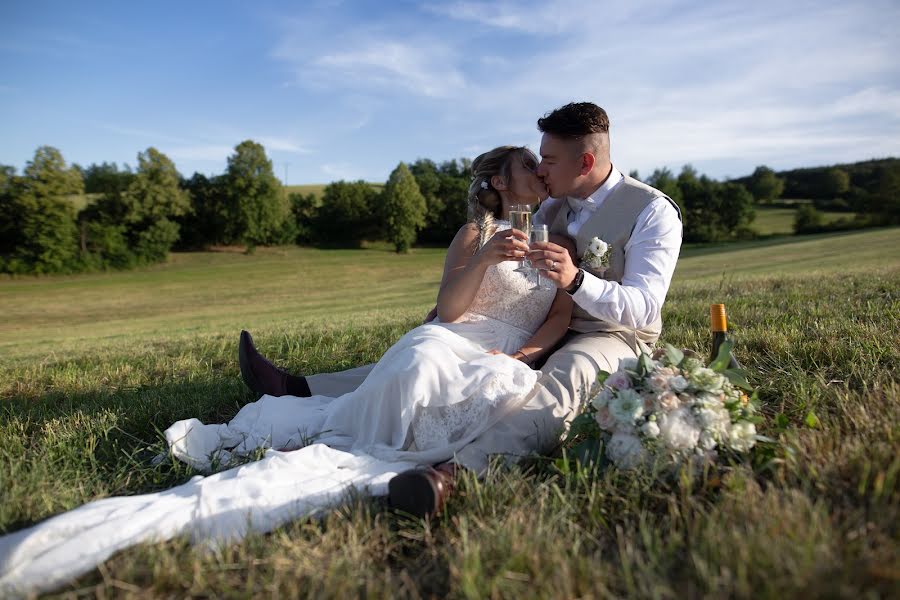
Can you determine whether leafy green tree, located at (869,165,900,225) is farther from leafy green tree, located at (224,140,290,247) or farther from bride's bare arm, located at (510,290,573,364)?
bride's bare arm, located at (510,290,573,364)

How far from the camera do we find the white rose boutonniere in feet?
14.1

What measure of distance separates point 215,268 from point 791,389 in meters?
47.7

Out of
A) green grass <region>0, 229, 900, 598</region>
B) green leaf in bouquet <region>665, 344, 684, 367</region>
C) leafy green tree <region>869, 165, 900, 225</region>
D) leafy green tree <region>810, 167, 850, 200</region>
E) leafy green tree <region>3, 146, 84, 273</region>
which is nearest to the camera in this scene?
green grass <region>0, 229, 900, 598</region>

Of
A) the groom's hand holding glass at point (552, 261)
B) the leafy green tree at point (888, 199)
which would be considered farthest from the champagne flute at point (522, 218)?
the leafy green tree at point (888, 199)

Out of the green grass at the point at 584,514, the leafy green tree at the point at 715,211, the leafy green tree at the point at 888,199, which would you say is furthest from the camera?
the leafy green tree at the point at 715,211

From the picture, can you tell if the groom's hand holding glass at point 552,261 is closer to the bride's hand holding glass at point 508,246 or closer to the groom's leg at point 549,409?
the bride's hand holding glass at point 508,246

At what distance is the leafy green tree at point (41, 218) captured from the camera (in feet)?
141

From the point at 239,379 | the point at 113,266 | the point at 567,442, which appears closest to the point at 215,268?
the point at 113,266

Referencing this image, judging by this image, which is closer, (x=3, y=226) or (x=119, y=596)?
(x=119, y=596)

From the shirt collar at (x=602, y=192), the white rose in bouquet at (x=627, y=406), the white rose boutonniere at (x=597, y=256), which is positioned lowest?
the white rose in bouquet at (x=627, y=406)

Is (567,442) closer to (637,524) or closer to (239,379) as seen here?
(637,524)

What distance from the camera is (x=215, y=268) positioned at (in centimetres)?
4650

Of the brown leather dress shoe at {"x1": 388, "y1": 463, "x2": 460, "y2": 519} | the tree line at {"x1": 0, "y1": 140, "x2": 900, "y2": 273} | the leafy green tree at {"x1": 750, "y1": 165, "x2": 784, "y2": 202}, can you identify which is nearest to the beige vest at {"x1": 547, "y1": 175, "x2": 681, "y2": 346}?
the brown leather dress shoe at {"x1": 388, "y1": 463, "x2": 460, "y2": 519}

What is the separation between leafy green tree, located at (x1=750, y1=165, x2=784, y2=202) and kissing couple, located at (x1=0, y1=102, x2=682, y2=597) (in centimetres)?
7933
